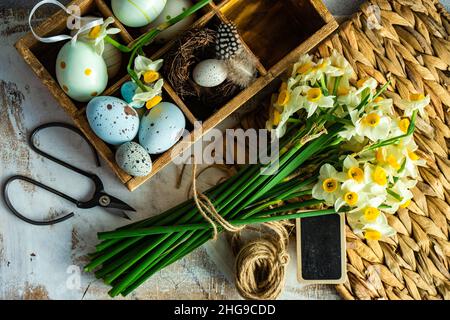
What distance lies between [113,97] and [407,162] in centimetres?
55

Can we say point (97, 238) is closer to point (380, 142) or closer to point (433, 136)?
point (380, 142)

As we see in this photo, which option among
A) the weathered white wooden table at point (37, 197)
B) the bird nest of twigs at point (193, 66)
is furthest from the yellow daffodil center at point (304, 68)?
the weathered white wooden table at point (37, 197)

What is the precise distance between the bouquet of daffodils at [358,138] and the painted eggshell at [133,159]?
10.0 inches

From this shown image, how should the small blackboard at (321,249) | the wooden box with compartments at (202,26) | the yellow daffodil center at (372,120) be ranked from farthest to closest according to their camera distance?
1. the small blackboard at (321,249)
2. the wooden box with compartments at (202,26)
3. the yellow daffodil center at (372,120)

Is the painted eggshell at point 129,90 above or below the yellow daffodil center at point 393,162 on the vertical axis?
above

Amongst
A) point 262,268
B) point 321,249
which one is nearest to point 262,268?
point 262,268

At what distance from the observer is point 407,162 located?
3.35 ft

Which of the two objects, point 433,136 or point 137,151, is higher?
point 433,136

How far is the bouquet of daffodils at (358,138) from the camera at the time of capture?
1007 mm

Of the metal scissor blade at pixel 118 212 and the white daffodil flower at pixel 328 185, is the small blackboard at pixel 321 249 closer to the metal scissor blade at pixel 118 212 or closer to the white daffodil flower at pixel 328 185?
the white daffodil flower at pixel 328 185

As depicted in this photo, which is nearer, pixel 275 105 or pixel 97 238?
pixel 275 105
